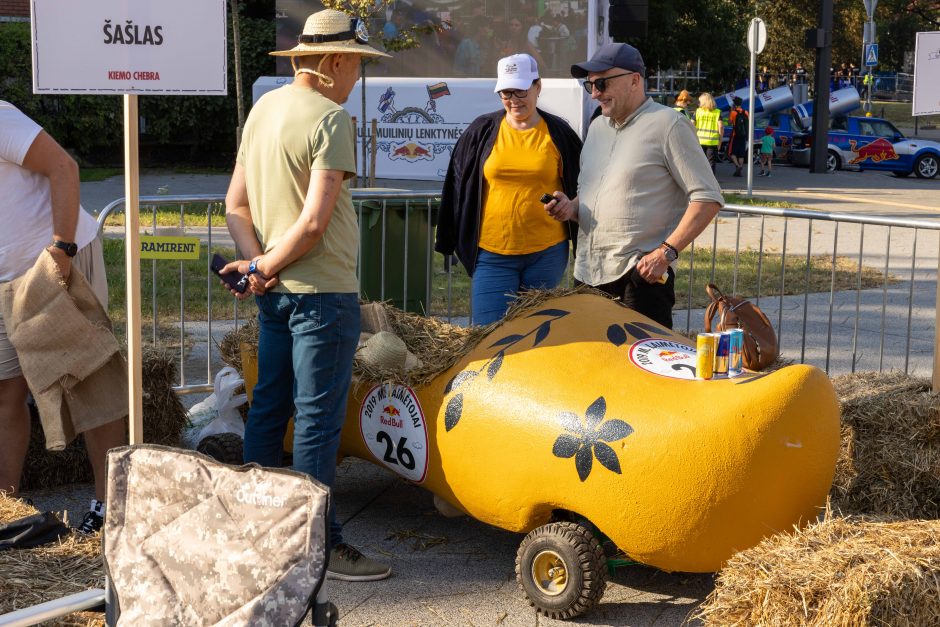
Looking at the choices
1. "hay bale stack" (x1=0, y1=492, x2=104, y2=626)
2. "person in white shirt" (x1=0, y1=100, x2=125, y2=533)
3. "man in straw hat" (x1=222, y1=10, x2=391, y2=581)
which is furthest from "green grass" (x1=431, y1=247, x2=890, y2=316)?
"hay bale stack" (x1=0, y1=492, x2=104, y2=626)

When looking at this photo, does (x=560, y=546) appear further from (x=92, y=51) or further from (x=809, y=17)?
(x=809, y=17)

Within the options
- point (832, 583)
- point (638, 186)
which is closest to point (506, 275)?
point (638, 186)

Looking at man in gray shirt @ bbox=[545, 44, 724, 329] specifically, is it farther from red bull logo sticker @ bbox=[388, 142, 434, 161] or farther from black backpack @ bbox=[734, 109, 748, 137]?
black backpack @ bbox=[734, 109, 748, 137]

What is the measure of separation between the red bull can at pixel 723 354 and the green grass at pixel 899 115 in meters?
43.2

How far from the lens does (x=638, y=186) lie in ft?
15.8

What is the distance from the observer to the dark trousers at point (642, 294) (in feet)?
16.0

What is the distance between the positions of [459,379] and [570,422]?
1.86 ft

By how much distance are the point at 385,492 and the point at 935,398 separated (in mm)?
2417

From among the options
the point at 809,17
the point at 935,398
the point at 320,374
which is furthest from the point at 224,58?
the point at 809,17

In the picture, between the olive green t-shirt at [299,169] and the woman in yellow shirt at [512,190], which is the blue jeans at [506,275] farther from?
the olive green t-shirt at [299,169]

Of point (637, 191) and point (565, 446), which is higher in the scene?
point (637, 191)

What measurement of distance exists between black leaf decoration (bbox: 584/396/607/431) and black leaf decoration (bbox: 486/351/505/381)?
0.45m

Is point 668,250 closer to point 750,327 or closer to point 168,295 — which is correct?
point 750,327

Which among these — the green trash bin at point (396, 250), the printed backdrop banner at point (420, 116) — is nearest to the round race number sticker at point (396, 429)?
the green trash bin at point (396, 250)
